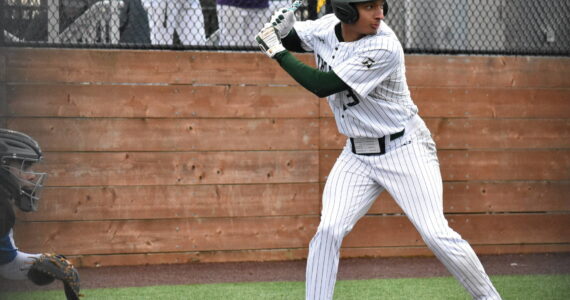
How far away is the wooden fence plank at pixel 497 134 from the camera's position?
685cm

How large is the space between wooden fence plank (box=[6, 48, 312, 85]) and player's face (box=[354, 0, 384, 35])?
2627mm

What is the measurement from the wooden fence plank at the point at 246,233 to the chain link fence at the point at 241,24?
138cm

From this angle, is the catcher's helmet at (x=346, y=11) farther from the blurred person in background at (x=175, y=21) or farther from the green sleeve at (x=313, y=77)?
the blurred person in background at (x=175, y=21)

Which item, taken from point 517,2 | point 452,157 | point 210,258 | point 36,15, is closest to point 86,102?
point 36,15

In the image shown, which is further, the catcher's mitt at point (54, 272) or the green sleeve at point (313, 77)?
the catcher's mitt at point (54, 272)

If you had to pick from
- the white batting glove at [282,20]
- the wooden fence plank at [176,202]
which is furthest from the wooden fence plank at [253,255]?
the white batting glove at [282,20]

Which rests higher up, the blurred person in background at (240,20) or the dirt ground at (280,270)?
the blurred person in background at (240,20)

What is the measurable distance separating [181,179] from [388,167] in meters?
2.72

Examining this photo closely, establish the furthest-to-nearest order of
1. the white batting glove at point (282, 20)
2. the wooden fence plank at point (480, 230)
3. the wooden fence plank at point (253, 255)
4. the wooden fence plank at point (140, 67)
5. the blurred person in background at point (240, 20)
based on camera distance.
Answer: the blurred person in background at point (240, 20), the wooden fence plank at point (480, 230), the wooden fence plank at point (253, 255), the wooden fence plank at point (140, 67), the white batting glove at point (282, 20)

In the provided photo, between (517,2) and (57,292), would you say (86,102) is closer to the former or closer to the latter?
(57,292)

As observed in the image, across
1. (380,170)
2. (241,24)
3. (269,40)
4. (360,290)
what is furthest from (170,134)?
(380,170)

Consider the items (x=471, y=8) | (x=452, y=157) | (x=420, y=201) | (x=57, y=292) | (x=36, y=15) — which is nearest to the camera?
(x=420, y=201)

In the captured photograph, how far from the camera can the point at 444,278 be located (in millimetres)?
6012

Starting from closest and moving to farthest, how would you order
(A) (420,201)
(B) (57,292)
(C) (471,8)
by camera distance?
(A) (420,201) → (B) (57,292) → (C) (471,8)
